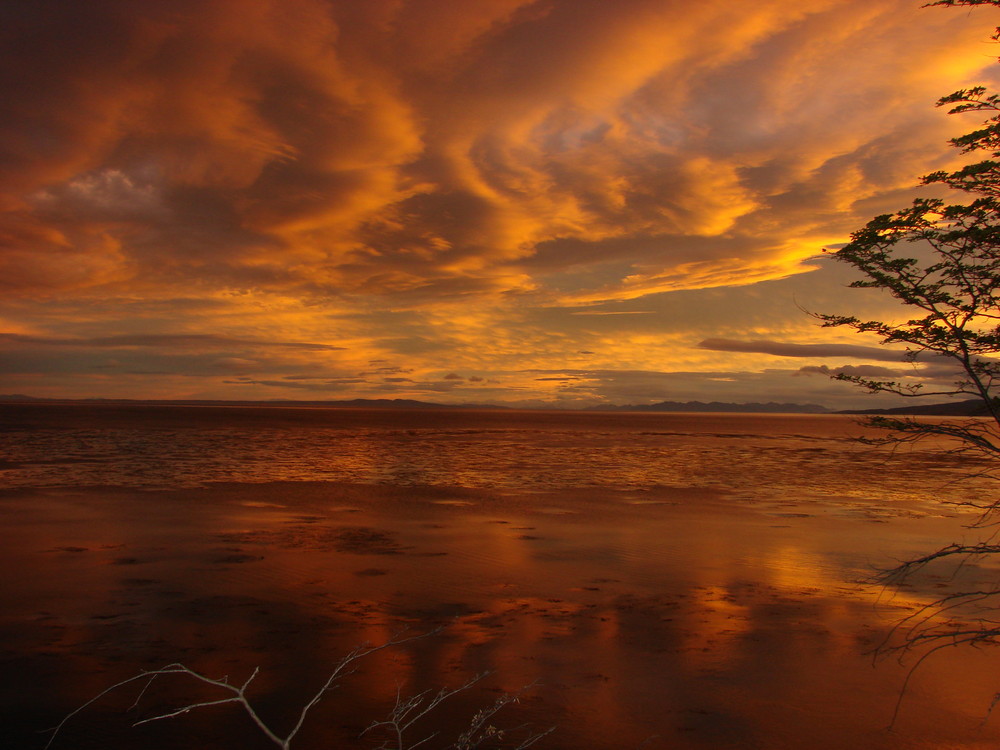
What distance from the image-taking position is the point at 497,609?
1044cm

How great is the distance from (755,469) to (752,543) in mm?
20898

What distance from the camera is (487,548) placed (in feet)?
48.8

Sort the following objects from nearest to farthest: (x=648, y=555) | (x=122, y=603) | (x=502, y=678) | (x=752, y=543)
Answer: (x=502, y=678) → (x=122, y=603) → (x=648, y=555) → (x=752, y=543)

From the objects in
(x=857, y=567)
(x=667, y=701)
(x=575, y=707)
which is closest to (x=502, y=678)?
(x=575, y=707)

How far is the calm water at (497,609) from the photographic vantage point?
272 inches

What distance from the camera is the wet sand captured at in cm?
681

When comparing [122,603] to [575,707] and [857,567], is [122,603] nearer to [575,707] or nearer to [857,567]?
[575,707]

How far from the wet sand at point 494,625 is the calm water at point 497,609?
4 cm

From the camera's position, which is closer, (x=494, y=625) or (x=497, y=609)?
(x=494, y=625)

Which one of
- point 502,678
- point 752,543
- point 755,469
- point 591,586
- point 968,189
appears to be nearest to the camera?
point 968,189

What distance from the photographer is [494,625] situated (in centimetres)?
960

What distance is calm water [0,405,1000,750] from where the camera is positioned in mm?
6902

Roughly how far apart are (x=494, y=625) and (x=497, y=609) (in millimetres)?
840

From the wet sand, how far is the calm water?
4 centimetres
